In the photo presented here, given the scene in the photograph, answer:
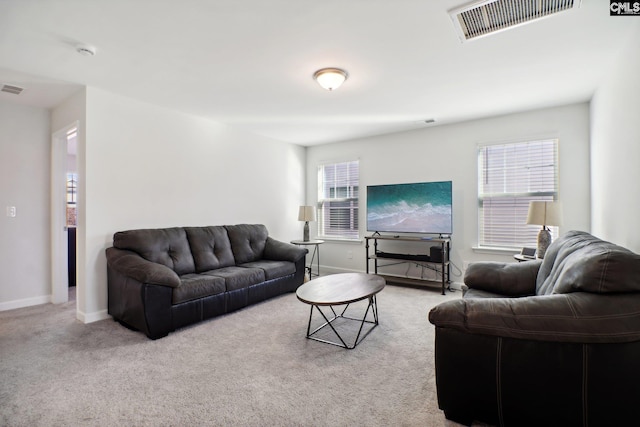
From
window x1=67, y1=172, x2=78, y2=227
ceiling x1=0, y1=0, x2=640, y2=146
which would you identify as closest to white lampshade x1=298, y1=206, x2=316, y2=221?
ceiling x1=0, y1=0, x2=640, y2=146

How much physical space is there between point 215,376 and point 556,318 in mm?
2044

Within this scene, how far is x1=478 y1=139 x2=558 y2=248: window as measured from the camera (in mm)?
3973

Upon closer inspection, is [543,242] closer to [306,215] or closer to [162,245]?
[306,215]

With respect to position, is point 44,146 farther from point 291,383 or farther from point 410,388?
point 410,388

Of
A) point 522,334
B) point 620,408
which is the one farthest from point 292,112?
point 620,408

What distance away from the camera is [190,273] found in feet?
11.9

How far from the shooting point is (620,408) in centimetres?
139

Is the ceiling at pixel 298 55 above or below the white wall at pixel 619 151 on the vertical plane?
above

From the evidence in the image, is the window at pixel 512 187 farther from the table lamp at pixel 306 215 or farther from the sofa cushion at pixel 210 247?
the sofa cushion at pixel 210 247

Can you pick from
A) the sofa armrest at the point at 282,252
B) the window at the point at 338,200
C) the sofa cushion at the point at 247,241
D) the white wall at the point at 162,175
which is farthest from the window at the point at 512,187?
the white wall at the point at 162,175

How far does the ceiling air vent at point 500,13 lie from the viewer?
1.94 meters

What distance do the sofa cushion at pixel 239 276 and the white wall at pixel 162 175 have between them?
946mm

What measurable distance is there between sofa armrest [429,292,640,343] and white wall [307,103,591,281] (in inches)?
116

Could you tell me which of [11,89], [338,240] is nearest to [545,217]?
[338,240]
